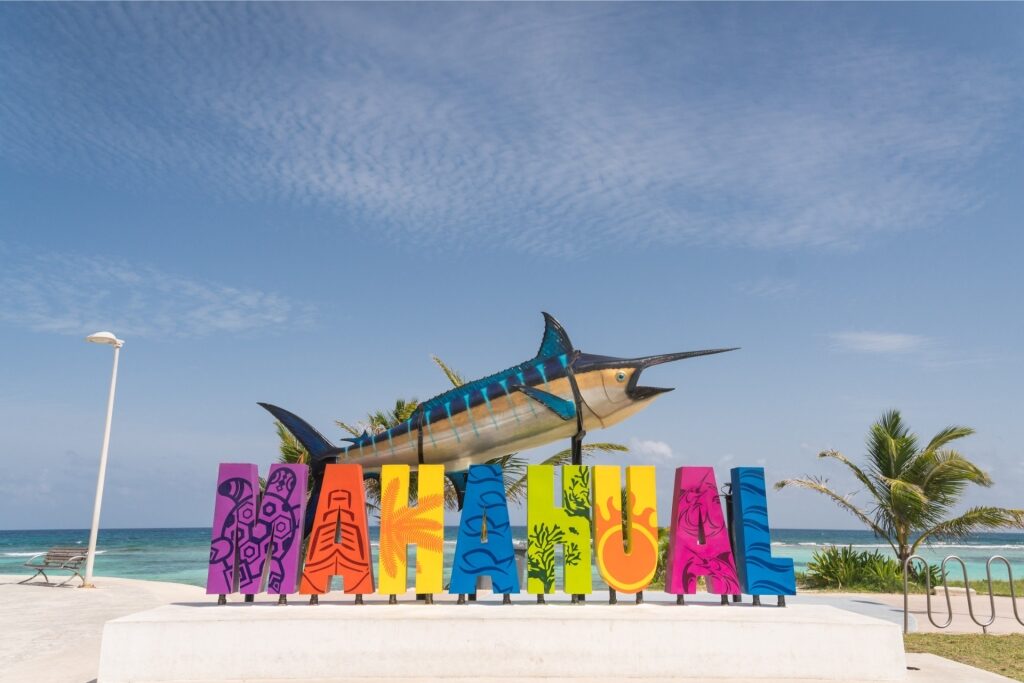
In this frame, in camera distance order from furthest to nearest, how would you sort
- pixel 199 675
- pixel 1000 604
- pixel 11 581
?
pixel 11 581 < pixel 1000 604 < pixel 199 675

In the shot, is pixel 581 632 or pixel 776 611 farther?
pixel 776 611

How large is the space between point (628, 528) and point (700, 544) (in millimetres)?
958

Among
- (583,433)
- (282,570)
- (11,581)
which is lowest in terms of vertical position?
(11,581)

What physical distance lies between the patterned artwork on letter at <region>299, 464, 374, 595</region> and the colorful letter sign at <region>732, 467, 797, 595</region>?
15.5ft

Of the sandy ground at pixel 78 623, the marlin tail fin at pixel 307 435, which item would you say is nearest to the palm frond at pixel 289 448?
the sandy ground at pixel 78 623

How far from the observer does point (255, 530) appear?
29.8 feet

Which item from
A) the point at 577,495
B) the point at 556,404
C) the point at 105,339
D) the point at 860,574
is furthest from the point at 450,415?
the point at 860,574

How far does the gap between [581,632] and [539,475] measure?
196 centimetres

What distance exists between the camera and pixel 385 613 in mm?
8430

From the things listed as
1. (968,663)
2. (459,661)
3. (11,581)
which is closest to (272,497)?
(459,661)

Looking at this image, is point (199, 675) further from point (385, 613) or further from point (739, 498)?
point (739, 498)

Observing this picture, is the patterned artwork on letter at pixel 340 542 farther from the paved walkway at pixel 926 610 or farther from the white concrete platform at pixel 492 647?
the paved walkway at pixel 926 610

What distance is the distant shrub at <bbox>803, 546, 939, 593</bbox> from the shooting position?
68.7ft

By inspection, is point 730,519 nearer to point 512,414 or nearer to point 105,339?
point 512,414
